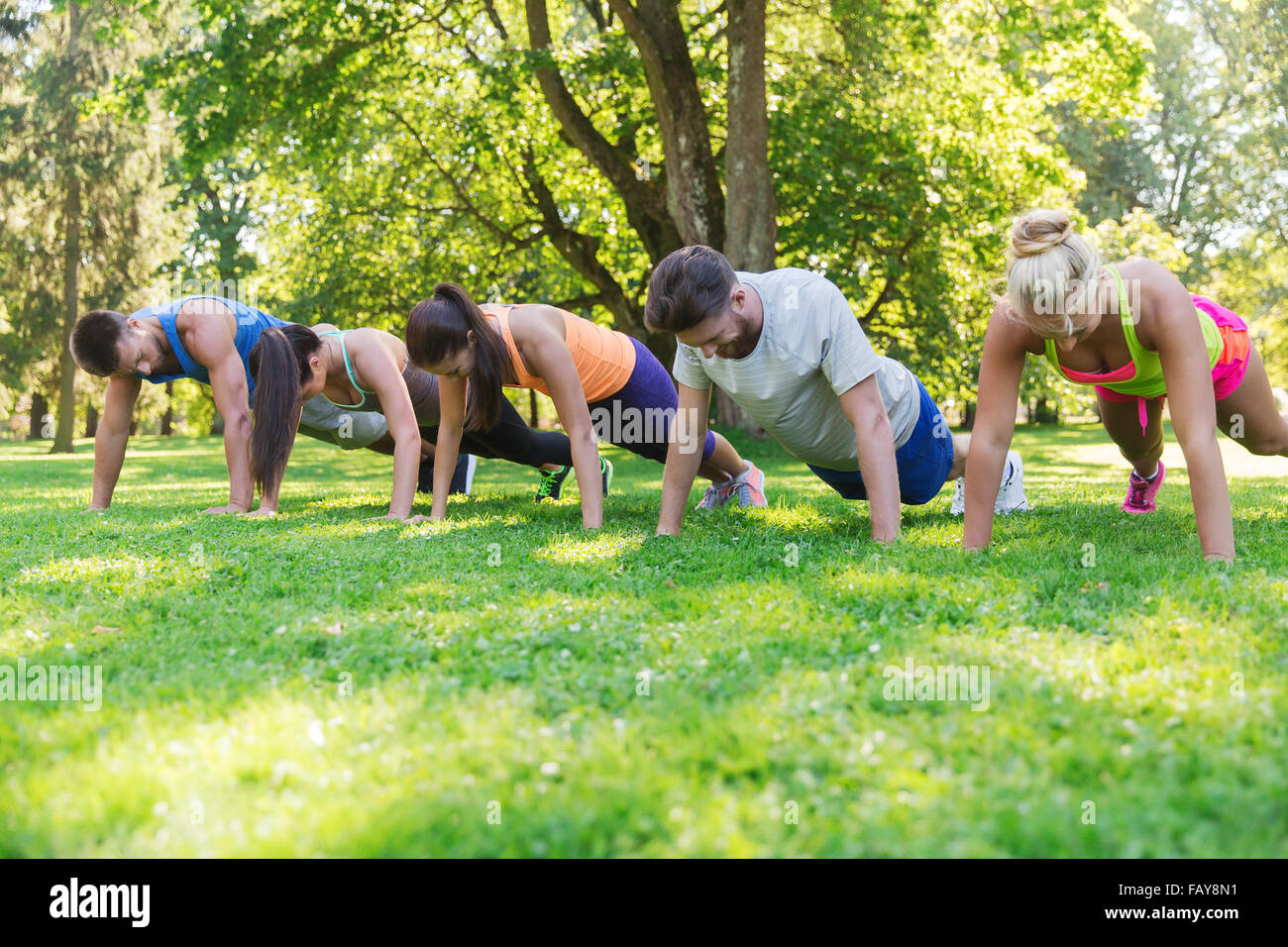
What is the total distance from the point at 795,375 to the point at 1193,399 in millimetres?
1921

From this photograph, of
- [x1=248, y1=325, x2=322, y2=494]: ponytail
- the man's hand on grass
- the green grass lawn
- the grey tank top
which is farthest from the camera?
the grey tank top

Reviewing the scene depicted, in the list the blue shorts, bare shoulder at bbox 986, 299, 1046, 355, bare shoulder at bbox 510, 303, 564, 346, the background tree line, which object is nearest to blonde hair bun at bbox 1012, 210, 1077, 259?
bare shoulder at bbox 986, 299, 1046, 355

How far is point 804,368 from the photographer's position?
5285mm

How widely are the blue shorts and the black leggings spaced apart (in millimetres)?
2447

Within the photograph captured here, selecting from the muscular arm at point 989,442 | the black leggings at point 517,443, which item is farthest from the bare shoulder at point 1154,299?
the black leggings at point 517,443

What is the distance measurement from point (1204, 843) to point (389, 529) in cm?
517

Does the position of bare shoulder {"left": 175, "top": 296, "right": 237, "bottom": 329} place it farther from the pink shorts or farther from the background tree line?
the background tree line

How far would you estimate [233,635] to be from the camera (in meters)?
3.53

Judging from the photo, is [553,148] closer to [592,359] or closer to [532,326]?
[592,359]

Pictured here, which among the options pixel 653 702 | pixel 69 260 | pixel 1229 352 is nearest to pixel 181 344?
pixel 653 702

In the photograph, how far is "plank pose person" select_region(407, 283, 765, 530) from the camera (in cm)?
591

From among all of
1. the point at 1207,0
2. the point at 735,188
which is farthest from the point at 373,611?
the point at 1207,0

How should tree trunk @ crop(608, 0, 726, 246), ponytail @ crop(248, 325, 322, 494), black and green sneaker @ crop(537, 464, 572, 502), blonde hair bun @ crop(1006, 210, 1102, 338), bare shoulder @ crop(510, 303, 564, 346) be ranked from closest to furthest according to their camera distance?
1. blonde hair bun @ crop(1006, 210, 1102, 338)
2. bare shoulder @ crop(510, 303, 564, 346)
3. ponytail @ crop(248, 325, 322, 494)
4. black and green sneaker @ crop(537, 464, 572, 502)
5. tree trunk @ crop(608, 0, 726, 246)
